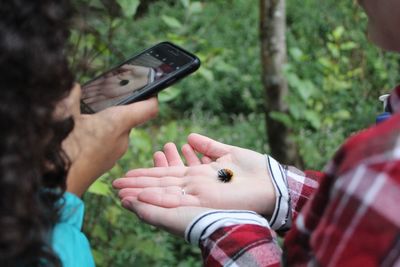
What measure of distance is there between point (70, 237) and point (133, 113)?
23 cm

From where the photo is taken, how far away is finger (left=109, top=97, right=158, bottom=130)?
95 cm

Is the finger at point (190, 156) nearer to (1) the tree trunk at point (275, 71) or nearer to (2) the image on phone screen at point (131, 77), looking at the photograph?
(2) the image on phone screen at point (131, 77)

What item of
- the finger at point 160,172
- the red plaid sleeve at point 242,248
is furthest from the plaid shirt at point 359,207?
the finger at point 160,172

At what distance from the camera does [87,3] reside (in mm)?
1431

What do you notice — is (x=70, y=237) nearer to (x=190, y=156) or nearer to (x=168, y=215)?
(x=168, y=215)

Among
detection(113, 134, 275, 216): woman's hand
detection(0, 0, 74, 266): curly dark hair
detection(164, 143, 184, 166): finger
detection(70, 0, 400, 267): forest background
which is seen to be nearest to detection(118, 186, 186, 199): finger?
detection(113, 134, 275, 216): woman's hand

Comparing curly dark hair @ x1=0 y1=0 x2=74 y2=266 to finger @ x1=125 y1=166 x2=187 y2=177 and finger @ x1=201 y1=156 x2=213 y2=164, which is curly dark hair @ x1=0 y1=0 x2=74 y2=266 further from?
finger @ x1=201 y1=156 x2=213 y2=164

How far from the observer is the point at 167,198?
107cm

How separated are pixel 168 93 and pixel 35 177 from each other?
1072 mm

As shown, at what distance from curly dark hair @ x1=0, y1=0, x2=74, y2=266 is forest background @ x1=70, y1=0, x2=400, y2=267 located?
12 cm

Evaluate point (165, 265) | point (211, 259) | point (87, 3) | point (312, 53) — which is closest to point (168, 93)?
point (87, 3)

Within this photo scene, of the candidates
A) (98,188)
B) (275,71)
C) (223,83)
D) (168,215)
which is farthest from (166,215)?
(223,83)

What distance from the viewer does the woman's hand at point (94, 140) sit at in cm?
86

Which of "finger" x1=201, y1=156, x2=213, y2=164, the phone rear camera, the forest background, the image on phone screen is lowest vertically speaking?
the forest background
